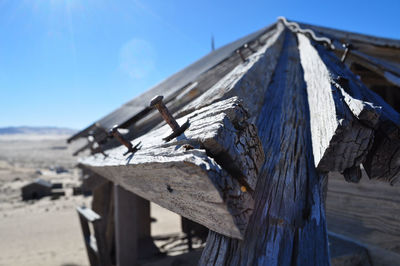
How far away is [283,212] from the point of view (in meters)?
0.93

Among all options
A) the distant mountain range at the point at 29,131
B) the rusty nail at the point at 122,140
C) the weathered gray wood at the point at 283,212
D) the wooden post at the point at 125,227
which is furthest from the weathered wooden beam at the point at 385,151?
the distant mountain range at the point at 29,131

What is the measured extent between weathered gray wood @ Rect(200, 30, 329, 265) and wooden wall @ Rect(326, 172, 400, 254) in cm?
77

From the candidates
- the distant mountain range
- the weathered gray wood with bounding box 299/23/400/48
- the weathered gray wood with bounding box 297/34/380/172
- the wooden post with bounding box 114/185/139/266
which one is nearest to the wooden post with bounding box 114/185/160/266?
the wooden post with bounding box 114/185/139/266

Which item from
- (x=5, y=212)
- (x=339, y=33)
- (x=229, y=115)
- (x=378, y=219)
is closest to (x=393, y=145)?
(x=229, y=115)

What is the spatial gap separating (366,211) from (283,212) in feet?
4.15

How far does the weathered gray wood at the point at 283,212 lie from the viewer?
81 cm

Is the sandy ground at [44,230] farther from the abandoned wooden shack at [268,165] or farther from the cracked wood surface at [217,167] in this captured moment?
the cracked wood surface at [217,167]

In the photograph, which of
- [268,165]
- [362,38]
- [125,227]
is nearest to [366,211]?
[268,165]

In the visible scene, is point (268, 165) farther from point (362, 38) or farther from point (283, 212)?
point (362, 38)

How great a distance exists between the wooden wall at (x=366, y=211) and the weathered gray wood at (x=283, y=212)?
772 mm

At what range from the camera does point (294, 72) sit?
244 centimetres

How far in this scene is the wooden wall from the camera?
5.59 ft

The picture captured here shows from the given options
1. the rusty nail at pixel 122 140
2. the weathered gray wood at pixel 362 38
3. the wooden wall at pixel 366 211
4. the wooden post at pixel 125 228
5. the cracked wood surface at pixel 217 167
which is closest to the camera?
the cracked wood surface at pixel 217 167

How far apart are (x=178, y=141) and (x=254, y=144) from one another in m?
0.25
